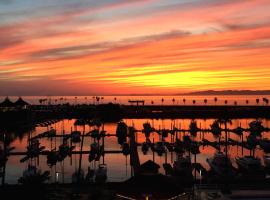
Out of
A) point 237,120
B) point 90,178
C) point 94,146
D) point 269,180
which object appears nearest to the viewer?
point 269,180

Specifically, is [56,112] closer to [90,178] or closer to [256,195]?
[90,178]

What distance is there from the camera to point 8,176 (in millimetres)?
37219

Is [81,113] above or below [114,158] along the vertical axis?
above

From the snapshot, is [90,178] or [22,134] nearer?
[90,178]

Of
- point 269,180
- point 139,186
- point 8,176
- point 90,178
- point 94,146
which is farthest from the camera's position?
point 94,146

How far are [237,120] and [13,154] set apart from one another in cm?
7763

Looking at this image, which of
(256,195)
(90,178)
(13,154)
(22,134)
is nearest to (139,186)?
(256,195)

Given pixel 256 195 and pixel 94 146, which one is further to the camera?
pixel 94 146

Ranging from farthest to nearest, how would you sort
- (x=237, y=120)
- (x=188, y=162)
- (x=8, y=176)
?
(x=237, y=120) → (x=8, y=176) → (x=188, y=162)

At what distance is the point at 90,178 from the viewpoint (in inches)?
1204

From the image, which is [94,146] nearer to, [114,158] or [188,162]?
[114,158]

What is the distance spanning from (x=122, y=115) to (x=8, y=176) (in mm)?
77424

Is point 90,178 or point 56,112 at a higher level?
point 56,112

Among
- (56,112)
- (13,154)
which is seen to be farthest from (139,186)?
(56,112)
